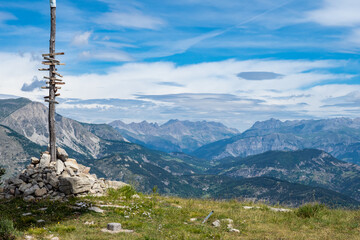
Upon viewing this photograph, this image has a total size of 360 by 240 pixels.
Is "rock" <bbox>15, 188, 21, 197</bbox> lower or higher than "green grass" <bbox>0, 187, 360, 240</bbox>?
lower

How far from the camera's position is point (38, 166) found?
89.9ft

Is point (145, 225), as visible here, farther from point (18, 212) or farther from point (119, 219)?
point (18, 212)

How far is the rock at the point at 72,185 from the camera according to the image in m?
24.7

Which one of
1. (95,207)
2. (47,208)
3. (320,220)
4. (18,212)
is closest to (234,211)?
(320,220)

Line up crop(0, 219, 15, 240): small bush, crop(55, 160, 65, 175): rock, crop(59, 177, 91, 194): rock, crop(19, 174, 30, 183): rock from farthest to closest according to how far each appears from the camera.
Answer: crop(55, 160, 65, 175): rock < crop(19, 174, 30, 183): rock < crop(59, 177, 91, 194): rock < crop(0, 219, 15, 240): small bush

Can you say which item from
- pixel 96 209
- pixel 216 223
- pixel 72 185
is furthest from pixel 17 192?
pixel 216 223

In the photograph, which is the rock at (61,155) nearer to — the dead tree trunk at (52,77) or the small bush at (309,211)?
the dead tree trunk at (52,77)

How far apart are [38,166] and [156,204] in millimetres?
12205

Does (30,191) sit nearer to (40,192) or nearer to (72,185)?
(40,192)

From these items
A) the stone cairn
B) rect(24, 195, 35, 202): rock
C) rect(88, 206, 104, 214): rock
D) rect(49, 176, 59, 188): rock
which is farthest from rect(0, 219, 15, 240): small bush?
rect(49, 176, 59, 188): rock

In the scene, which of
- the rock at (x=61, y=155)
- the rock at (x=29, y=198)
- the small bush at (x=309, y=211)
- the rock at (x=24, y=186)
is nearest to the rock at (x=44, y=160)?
the rock at (x=61, y=155)

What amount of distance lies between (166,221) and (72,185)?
998 centimetres

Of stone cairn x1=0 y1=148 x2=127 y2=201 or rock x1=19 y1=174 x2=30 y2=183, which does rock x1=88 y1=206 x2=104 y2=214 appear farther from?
rock x1=19 y1=174 x2=30 y2=183

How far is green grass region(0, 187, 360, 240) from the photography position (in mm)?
16094
